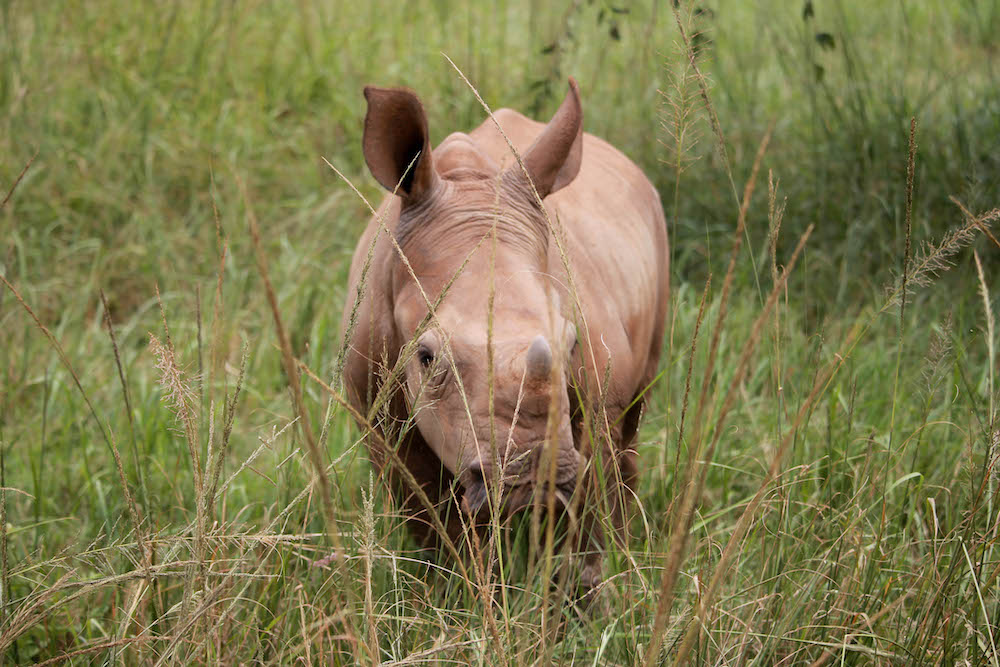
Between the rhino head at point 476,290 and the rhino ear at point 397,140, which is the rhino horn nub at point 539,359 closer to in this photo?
the rhino head at point 476,290

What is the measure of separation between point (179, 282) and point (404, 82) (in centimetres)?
202

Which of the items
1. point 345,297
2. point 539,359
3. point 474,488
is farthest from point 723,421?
point 345,297

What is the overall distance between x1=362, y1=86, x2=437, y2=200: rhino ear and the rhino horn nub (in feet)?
2.36

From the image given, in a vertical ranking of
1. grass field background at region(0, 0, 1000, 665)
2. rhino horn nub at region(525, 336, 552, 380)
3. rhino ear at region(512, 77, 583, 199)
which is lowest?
grass field background at region(0, 0, 1000, 665)

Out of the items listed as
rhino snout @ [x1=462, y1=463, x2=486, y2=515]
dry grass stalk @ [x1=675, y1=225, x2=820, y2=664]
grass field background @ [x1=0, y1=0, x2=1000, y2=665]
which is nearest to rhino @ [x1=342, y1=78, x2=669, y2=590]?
rhino snout @ [x1=462, y1=463, x2=486, y2=515]

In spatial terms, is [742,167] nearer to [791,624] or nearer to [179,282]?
[179,282]

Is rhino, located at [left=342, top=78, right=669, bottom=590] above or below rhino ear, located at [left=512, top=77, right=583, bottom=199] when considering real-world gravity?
below

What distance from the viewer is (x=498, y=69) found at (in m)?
6.21

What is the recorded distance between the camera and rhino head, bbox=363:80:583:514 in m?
2.26

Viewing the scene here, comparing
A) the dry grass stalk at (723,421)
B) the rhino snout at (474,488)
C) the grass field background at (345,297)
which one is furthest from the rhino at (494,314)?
the dry grass stalk at (723,421)

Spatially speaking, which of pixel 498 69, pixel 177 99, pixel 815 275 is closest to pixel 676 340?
pixel 815 275

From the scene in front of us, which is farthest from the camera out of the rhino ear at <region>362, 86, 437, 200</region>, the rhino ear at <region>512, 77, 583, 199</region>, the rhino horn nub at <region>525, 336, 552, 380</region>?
the rhino ear at <region>512, 77, 583, 199</region>

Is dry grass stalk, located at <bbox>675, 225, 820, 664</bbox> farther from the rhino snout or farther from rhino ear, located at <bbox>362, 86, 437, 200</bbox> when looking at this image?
rhino ear, located at <bbox>362, 86, 437, 200</bbox>

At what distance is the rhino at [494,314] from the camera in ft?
7.39
